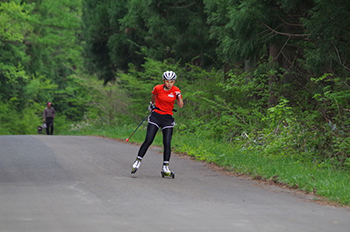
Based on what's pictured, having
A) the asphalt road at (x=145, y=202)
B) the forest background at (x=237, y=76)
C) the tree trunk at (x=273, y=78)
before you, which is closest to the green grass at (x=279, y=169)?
the forest background at (x=237, y=76)

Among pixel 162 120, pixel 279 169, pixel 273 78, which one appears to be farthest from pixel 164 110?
pixel 273 78

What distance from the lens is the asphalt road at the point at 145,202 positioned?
7.07 m

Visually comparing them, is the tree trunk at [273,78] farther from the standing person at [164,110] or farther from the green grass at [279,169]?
the standing person at [164,110]

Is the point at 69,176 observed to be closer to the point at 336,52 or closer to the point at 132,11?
the point at 336,52

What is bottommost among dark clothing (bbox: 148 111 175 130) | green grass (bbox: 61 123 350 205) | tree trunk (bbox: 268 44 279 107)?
green grass (bbox: 61 123 350 205)

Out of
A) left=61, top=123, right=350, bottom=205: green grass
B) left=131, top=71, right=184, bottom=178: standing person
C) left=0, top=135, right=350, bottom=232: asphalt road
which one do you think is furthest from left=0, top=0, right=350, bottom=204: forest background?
left=131, top=71, right=184, bottom=178: standing person

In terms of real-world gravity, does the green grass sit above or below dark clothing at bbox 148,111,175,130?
below

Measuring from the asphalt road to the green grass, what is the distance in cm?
40

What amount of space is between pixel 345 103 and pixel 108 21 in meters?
22.6

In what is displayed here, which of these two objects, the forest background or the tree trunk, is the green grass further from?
the tree trunk

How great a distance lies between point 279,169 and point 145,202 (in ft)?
14.2

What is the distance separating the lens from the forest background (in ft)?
45.2

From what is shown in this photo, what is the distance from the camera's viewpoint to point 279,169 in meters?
12.2

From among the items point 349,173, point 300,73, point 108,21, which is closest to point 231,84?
point 300,73
